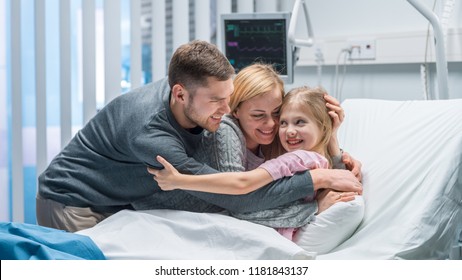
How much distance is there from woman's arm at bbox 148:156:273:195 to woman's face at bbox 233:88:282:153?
0.25m

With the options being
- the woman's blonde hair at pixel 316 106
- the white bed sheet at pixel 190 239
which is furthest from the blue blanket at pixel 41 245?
the woman's blonde hair at pixel 316 106

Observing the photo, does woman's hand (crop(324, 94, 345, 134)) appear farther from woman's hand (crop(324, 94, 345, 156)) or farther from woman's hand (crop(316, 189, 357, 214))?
woman's hand (crop(316, 189, 357, 214))

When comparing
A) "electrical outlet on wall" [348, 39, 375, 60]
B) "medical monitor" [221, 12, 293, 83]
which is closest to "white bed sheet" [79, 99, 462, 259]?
"medical monitor" [221, 12, 293, 83]

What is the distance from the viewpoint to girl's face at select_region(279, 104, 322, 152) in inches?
78.7

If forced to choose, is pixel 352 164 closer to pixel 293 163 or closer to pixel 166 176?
pixel 293 163

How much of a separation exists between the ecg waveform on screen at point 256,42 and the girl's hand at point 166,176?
3.84ft

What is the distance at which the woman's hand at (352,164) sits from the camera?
2.05 metres

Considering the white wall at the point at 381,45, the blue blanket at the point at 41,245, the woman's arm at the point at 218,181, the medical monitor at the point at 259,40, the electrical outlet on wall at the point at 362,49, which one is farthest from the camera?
the electrical outlet on wall at the point at 362,49

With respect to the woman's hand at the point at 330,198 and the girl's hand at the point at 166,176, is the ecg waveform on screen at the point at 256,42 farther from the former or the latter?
the girl's hand at the point at 166,176

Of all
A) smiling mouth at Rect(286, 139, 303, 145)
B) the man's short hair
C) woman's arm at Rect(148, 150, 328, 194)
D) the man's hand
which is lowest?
the man's hand

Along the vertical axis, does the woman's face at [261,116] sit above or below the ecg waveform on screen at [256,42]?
below

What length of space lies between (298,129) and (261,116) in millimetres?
135

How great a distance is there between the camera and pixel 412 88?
3.16 m

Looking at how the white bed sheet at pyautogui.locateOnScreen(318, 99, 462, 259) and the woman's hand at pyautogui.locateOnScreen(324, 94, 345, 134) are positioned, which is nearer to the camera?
the white bed sheet at pyautogui.locateOnScreen(318, 99, 462, 259)
